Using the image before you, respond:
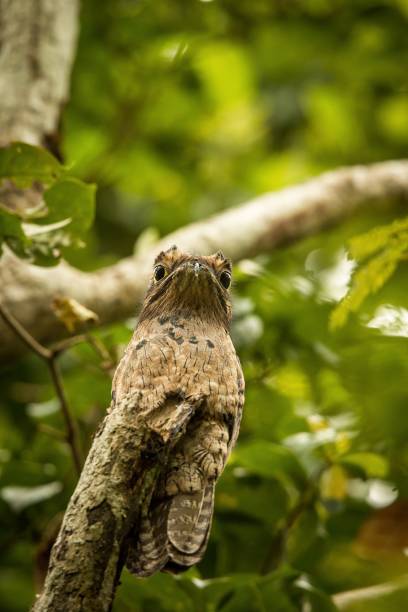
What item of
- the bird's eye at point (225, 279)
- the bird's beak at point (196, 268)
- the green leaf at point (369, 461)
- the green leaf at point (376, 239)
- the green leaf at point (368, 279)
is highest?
the green leaf at point (376, 239)

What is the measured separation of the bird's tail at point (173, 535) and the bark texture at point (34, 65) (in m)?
2.58

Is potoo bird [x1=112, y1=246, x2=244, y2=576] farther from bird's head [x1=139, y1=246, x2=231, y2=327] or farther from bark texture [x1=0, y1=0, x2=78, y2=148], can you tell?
bark texture [x1=0, y1=0, x2=78, y2=148]

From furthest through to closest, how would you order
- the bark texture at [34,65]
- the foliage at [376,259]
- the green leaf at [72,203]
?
the bark texture at [34,65] < the green leaf at [72,203] < the foliage at [376,259]

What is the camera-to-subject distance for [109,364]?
3.11 m

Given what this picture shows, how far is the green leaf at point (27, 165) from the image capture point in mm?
3074

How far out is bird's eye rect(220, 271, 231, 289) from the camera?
8.35ft

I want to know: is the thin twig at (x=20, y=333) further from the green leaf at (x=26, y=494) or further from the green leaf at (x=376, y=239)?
the green leaf at (x=376, y=239)

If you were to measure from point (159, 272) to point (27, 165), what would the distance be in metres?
0.91

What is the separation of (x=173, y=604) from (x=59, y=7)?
312cm

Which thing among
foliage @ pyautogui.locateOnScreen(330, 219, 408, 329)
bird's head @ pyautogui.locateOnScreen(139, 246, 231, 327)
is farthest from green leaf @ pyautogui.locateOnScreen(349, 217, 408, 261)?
bird's head @ pyautogui.locateOnScreen(139, 246, 231, 327)

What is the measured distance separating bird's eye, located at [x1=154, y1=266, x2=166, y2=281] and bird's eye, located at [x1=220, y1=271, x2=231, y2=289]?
0.18m

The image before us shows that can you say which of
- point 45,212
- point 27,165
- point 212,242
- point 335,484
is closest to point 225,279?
point 45,212

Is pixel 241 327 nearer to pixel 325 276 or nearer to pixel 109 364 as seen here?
pixel 109 364

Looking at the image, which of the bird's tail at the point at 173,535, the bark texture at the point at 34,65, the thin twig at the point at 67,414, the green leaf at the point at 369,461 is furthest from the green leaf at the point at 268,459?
the bark texture at the point at 34,65
